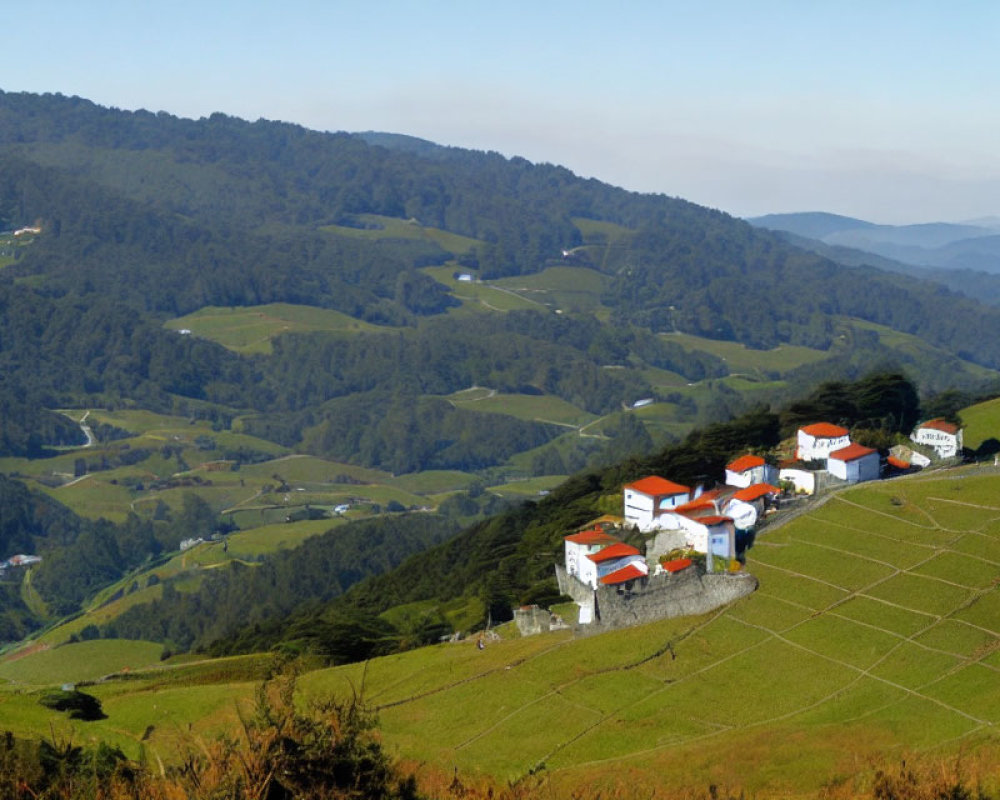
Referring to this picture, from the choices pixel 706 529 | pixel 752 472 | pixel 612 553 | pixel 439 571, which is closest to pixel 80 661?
pixel 439 571

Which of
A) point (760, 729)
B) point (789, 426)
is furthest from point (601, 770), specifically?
point (789, 426)

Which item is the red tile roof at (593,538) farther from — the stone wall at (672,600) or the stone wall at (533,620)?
the stone wall at (672,600)

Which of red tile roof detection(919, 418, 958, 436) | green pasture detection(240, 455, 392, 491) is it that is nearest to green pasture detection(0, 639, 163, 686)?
red tile roof detection(919, 418, 958, 436)

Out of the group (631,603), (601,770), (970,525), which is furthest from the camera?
(970,525)

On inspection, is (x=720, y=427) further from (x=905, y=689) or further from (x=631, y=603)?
(x=905, y=689)

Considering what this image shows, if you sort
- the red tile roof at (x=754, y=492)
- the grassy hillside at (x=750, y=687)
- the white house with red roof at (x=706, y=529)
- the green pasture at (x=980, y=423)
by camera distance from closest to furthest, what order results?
the grassy hillside at (x=750, y=687) → the white house with red roof at (x=706, y=529) → the red tile roof at (x=754, y=492) → the green pasture at (x=980, y=423)

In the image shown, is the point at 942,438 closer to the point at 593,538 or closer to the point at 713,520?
the point at 713,520

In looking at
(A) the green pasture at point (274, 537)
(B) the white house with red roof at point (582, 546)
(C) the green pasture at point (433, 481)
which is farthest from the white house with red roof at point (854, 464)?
(C) the green pasture at point (433, 481)
